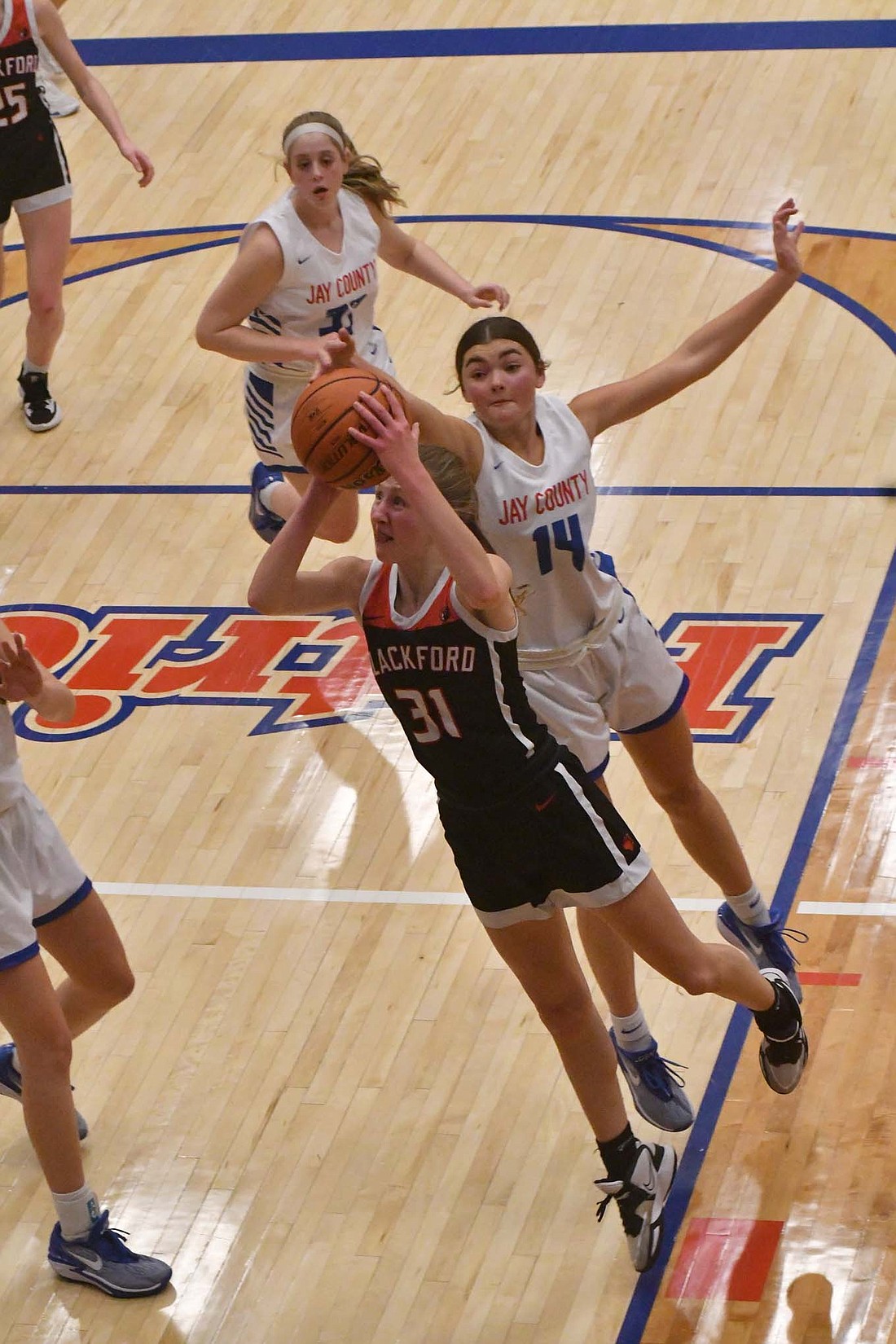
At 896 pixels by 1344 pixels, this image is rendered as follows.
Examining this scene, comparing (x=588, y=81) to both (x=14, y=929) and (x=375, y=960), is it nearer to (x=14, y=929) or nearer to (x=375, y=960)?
(x=375, y=960)

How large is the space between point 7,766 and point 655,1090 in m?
1.70

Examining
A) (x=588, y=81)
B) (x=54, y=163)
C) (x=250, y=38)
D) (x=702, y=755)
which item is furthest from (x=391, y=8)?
(x=702, y=755)

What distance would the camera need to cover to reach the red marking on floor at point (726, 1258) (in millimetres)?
4633

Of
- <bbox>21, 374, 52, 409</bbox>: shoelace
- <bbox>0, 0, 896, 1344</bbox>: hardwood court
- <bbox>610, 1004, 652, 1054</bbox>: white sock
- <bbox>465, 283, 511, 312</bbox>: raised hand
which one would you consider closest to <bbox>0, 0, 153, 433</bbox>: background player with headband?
<bbox>21, 374, 52, 409</bbox>: shoelace

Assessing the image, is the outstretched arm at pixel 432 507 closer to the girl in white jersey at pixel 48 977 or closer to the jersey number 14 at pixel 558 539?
the jersey number 14 at pixel 558 539

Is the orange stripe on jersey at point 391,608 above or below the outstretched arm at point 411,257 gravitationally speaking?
above

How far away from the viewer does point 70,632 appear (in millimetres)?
7434

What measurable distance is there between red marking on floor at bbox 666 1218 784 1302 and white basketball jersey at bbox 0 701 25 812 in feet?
5.97

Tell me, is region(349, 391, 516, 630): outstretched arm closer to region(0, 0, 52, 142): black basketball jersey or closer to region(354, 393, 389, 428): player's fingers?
region(354, 393, 389, 428): player's fingers

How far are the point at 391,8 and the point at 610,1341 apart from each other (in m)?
8.88

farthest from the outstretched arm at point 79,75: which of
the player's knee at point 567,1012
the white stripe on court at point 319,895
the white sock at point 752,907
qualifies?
the player's knee at point 567,1012

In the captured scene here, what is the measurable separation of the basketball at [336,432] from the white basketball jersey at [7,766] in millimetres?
978

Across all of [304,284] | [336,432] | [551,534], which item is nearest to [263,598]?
[336,432]

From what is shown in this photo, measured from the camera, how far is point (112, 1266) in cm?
485
